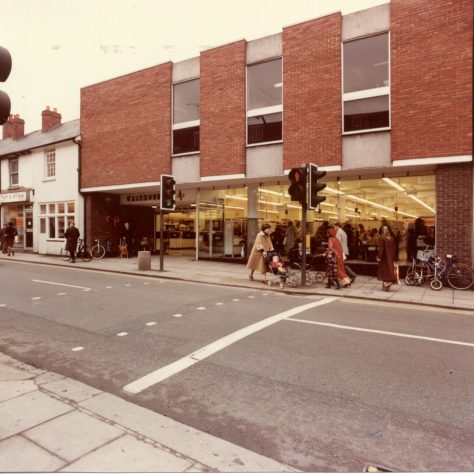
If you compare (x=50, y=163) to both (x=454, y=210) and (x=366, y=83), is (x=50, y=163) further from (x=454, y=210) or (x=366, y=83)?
(x=454, y=210)

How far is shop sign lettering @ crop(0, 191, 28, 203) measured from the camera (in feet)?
76.5

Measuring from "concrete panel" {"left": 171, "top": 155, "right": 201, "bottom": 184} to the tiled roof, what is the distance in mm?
7320

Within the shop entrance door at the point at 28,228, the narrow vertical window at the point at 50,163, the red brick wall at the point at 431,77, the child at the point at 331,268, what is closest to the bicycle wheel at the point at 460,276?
the red brick wall at the point at 431,77

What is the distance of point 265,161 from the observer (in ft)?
49.2

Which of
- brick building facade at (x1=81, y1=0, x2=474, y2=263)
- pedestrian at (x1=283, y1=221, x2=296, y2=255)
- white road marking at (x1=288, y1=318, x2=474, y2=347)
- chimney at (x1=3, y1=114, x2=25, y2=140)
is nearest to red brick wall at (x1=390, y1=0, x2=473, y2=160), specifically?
brick building facade at (x1=81, y1=0, x2=474, y2=263)

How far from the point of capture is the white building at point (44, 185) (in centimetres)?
2142

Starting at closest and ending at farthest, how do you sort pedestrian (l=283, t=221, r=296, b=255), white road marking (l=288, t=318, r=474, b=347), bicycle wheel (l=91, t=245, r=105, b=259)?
white road marking (l=288, t=318, r=474, b=347) < pedestrian (l=283, t=221, r=296, b=255) < bicycle wheel (l=91, t=245, r=105, b=259)

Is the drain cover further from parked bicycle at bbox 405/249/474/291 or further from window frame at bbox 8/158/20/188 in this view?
window frame at bbox 8/158/20/188

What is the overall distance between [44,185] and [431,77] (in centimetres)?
2025

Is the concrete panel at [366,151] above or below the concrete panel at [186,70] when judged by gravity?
below

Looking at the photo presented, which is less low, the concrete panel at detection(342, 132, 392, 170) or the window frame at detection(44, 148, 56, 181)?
the window frame at detection(44, 148, 56, 181)

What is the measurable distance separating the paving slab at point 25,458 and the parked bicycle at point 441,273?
10992 millimetres

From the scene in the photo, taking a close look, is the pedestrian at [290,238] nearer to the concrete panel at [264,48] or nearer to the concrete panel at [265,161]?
the concrete panel at [265,161]

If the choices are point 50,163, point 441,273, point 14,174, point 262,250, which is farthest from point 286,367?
point 14,174
